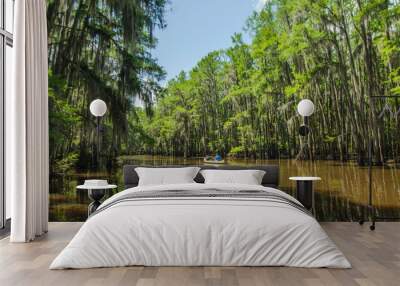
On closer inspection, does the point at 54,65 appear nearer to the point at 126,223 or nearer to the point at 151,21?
the point at 151,21

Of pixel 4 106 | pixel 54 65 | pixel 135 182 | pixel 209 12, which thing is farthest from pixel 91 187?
pixel 209 12

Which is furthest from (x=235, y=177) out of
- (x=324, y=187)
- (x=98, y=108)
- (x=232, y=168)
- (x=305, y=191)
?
(x=98, y=108)

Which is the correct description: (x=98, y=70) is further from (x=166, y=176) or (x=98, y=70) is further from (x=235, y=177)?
(x=235, y=177)

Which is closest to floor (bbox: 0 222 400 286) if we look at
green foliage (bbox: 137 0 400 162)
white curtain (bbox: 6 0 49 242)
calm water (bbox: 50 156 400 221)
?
white curtain (bbox: 6 0 49 242)

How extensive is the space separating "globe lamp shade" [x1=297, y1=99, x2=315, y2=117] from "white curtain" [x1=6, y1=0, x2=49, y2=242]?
3140 millimetres

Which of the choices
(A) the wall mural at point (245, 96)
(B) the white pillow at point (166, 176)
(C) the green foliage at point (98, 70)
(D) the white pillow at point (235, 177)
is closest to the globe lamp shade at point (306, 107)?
(A) the wall mural at point (245, 96)

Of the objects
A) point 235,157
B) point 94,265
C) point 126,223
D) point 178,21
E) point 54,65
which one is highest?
point 178,21

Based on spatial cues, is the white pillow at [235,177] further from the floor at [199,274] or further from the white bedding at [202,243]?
the white bedding at [202,243]

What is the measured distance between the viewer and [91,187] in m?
5.52

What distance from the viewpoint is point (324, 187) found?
635cm

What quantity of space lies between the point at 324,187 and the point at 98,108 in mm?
3165

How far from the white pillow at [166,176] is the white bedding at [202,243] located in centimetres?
188

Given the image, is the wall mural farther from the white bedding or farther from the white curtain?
the white bedding

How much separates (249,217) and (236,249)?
27cm
